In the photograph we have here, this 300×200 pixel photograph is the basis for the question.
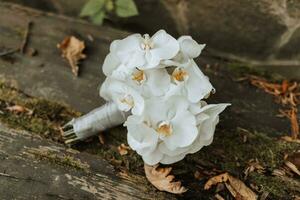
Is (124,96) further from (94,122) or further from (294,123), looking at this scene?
(294,123)

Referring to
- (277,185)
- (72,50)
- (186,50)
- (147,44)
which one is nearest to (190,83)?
(186,50)

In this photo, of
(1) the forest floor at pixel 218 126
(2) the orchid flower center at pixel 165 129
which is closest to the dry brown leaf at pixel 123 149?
(1) the forest floor at pixel 218 126

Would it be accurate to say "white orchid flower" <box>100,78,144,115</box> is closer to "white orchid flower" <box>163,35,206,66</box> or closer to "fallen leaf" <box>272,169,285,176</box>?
"white orchid flower" <box>163,35,206,66</box>

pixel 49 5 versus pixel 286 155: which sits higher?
pixel 49 5

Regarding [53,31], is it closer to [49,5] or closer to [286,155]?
[49,5]

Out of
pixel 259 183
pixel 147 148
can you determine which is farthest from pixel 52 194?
pixel 259 183

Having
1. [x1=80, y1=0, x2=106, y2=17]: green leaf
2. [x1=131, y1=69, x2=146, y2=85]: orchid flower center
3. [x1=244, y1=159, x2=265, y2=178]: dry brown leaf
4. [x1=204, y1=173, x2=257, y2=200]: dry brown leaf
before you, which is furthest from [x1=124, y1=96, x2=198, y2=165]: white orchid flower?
[x1=80, y1=0, x2=106, y2=17]: green leaf
